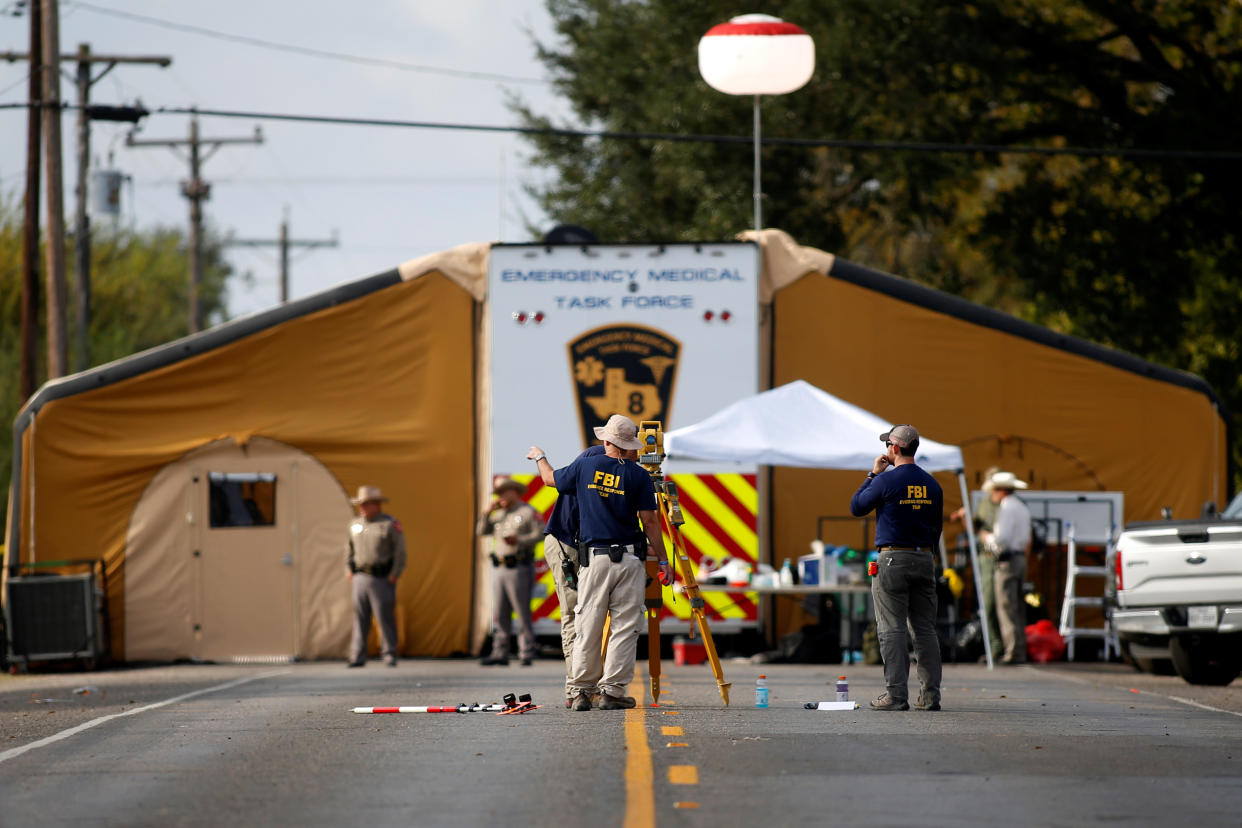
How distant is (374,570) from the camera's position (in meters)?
20.3

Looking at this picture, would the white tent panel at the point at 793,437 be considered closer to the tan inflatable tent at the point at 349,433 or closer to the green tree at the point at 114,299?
the tan inflatable tent at the point at 349,433

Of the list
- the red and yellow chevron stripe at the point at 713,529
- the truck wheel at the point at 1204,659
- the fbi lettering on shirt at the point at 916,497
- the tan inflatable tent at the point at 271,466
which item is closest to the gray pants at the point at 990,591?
the red and yellow chevron stripe at the point at 713,529

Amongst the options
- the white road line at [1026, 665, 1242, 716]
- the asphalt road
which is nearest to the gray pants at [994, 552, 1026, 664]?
the white road line at [1026, 665, 1242, 716]

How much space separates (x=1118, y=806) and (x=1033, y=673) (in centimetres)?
1082

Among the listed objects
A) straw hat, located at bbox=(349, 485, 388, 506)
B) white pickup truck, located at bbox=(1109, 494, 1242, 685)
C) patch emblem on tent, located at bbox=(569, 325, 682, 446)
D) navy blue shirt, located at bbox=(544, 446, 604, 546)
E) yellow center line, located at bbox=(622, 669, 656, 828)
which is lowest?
yellow center line, located at bbox=(622, 669, 656, 828)

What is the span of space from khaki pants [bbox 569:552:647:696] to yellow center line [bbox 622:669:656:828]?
72cm

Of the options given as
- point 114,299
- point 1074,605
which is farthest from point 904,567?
point 114,299

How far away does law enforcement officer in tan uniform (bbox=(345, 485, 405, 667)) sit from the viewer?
20.2 m

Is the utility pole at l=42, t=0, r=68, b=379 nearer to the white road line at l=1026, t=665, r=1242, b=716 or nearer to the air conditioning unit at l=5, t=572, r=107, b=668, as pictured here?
the air conditioning unit at l=5, t=572, r=107, b=668

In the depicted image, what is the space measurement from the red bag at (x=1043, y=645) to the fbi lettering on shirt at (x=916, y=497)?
8.30 metres

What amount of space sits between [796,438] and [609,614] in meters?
6.46

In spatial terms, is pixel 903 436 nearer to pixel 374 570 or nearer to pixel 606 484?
pixel 606 484

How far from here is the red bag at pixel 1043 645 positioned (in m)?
21.0

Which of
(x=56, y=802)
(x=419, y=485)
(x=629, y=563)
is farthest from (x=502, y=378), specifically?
(x=56, y=802)
